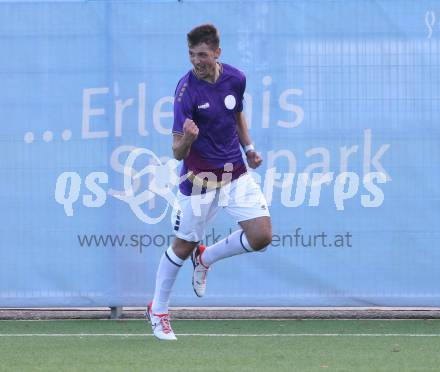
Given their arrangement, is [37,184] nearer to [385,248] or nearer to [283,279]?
[283,279]

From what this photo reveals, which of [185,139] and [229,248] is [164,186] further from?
[185,139]

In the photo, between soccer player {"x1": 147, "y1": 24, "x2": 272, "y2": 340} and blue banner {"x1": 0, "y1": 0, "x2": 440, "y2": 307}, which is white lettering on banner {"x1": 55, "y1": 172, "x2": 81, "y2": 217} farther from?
soccer player {"x1": 147, "y1": 24, "x2": 272, "y2": 340}

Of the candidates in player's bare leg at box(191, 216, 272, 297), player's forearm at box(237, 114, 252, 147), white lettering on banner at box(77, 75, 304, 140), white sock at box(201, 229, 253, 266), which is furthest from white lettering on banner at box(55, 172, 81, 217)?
player's forearm at box(237, 114, 252, 147)

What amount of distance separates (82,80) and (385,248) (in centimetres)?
261

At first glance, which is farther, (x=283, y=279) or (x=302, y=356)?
(x=283, y=279)

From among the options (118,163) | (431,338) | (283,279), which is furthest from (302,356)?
(118,163)

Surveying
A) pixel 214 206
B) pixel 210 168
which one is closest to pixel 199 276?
pixel 214 206

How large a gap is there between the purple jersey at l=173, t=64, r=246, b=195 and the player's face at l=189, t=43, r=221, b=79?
10 centimetres

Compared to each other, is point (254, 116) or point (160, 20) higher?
point (160, 20)

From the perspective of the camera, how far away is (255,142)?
902 cm

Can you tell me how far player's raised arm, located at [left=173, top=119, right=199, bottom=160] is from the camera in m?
6.87

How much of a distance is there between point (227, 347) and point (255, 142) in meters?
2.19

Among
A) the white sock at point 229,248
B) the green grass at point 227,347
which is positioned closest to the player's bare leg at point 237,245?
the white sock at point 229,248

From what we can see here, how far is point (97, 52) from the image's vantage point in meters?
9.08
